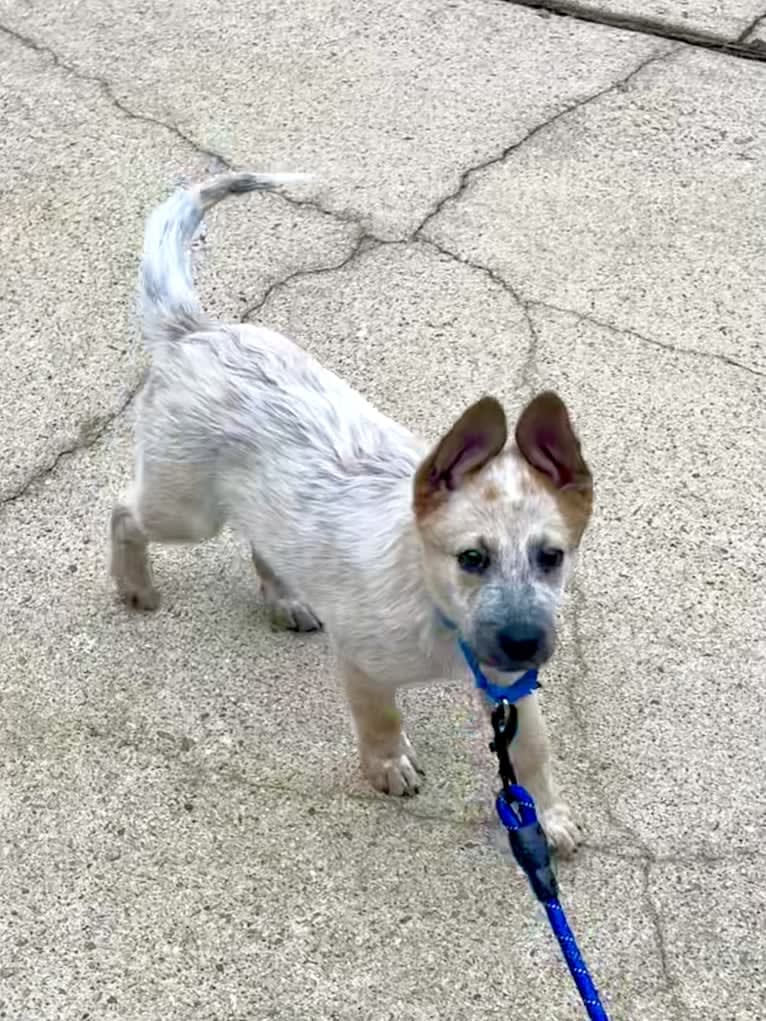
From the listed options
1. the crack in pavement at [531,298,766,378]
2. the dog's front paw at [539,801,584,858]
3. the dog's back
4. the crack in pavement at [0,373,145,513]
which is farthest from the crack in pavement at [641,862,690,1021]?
the crack in pavement at [0,373,145,513]

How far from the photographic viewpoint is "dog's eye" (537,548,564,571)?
8.07 feet

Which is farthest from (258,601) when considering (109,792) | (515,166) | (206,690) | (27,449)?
(515,166)

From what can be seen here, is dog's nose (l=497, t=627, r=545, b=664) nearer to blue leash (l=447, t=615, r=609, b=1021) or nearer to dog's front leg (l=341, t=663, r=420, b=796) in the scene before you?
blue leash (l=447, t=615, r=609, b=1021)

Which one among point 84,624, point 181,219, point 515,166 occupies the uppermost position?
point 181,219

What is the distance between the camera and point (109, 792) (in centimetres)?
325

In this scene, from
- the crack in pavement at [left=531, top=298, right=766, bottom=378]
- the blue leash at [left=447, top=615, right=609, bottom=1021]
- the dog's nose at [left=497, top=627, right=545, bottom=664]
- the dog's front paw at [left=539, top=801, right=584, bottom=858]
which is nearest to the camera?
the dog's nose at [left=497, top=627, right=545, bottom=664]

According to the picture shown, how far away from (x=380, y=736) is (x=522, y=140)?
120 inches

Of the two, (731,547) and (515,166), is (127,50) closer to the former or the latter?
(515,166)

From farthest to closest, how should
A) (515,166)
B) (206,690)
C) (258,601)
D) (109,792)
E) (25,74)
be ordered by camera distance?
(25,74) < (515,166) < (258,601) < (206,690) < (109,792)

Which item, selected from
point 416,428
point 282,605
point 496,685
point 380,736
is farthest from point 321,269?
point 496,685

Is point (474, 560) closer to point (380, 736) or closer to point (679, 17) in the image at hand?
point (380, 736)

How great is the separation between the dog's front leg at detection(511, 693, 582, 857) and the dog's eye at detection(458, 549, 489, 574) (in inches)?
22.9

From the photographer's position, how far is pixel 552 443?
8.23ft

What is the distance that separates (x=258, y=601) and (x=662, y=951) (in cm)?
143
